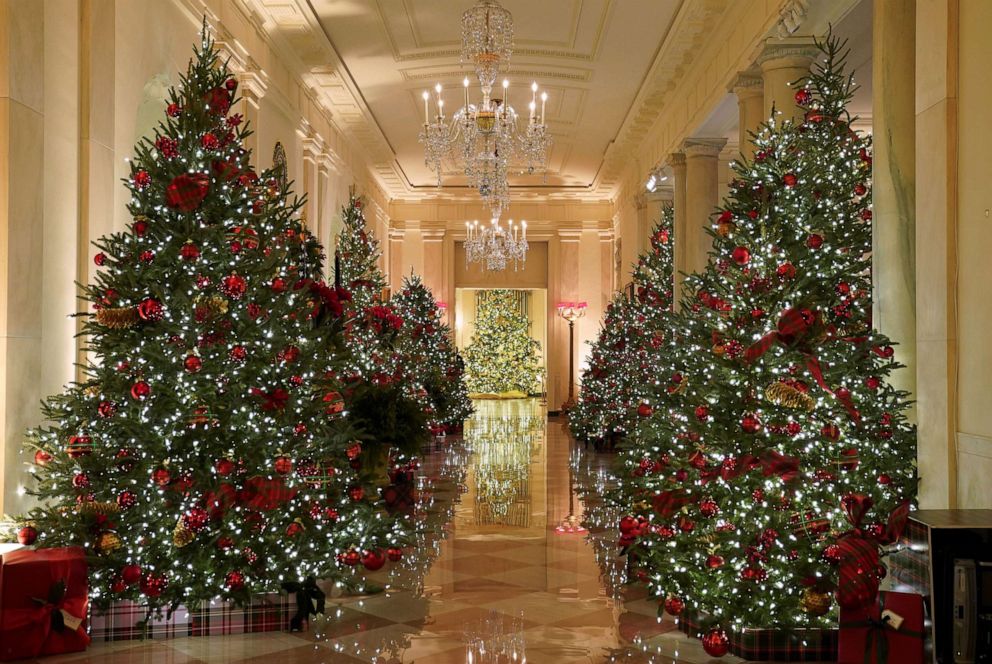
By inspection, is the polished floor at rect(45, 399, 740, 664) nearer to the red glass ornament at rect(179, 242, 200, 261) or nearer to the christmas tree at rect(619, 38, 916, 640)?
the christmas tree at rect(619, 38, 916, 640)

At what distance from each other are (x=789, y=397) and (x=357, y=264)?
27.1 feet

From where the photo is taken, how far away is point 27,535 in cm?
466

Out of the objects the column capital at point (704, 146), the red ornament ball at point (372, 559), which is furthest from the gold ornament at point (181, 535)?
the column capital at point (704, 146)

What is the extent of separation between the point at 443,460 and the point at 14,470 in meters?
7.75

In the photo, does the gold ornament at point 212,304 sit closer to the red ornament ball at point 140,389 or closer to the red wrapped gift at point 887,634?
the red ornament ball at point 140,389

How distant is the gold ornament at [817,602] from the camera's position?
175 inches

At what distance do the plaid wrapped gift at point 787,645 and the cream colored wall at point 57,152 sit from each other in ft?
12.7

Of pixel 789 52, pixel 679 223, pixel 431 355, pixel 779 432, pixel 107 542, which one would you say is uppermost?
pixel 789 52

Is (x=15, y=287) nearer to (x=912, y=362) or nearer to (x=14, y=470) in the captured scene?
(x=14, y=470)

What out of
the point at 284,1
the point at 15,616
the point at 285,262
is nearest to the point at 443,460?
the point at 284,1

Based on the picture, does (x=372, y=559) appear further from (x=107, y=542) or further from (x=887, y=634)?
(x=887, y=634)

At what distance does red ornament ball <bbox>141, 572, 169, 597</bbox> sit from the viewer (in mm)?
4707

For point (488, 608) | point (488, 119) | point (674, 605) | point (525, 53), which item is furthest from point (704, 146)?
point (674, 605)

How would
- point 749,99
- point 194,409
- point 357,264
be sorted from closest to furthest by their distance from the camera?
point 194,409 → point 749,99 → point 357,264
